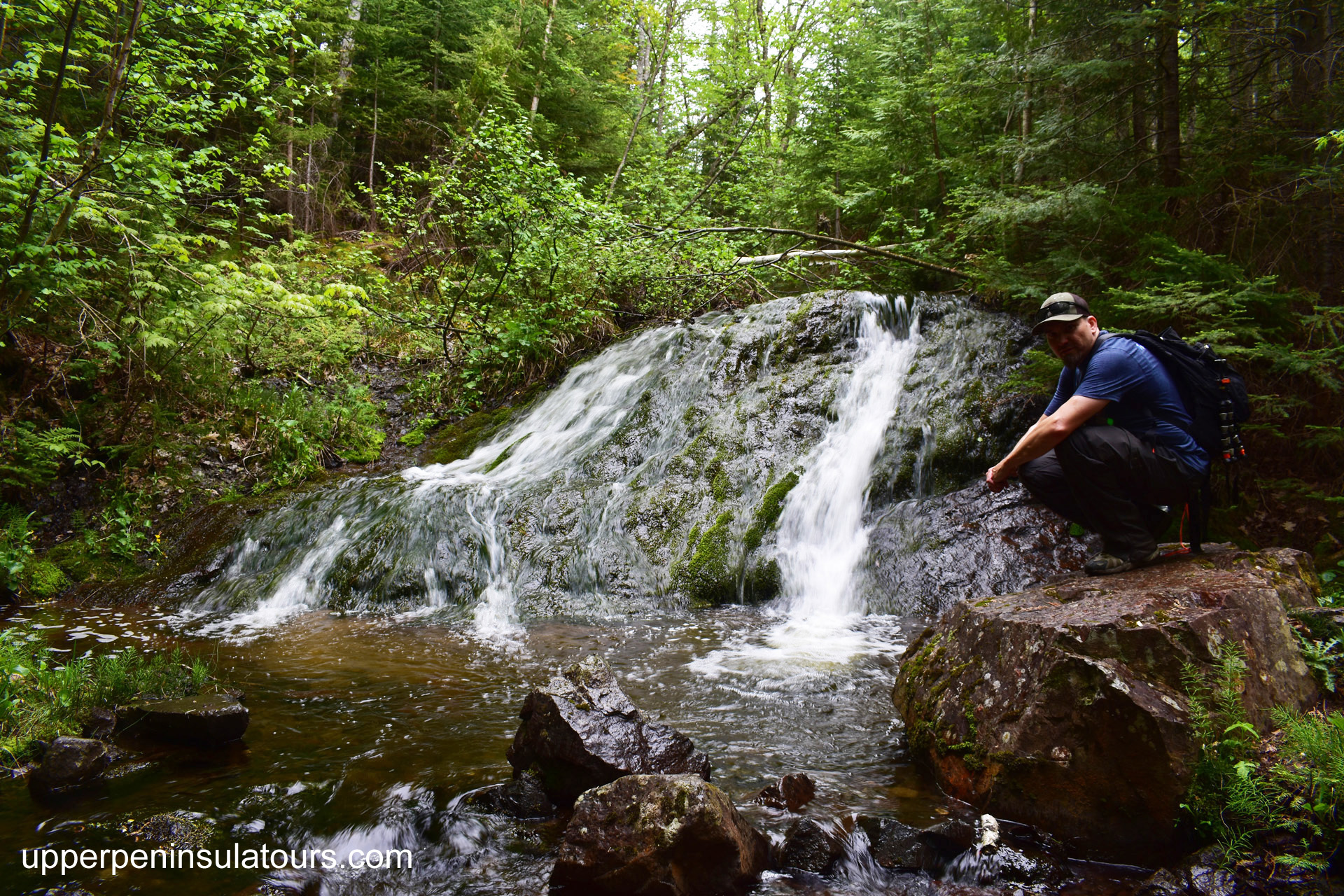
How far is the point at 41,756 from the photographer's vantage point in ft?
10.9

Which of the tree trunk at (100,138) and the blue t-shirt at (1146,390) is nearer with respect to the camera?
the blue t-shirt at (1146,390)

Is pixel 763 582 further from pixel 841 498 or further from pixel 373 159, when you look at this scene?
pixel 373 159

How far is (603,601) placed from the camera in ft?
21.5

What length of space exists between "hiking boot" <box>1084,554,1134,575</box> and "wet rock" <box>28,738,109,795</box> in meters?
5.29

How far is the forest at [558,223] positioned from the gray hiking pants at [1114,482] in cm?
196

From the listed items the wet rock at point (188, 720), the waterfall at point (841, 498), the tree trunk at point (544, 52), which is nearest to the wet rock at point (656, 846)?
the wet rock at point (188, 720)

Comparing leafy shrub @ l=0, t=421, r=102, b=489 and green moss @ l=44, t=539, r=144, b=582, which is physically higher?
leafy shrub @ l=0, t=421, r=102, b=489

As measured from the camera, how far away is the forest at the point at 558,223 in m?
6.05

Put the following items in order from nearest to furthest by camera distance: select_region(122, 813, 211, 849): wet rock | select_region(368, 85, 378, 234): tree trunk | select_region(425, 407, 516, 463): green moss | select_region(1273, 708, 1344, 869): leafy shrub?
select_region(1273, 708, 1344, 869): leafy shrub < select_region(122, 813, 211, 849): wet rock < select_region(425, 407, 516, 463): green moss < select_region(368, 85, 378, 234): tree trunk

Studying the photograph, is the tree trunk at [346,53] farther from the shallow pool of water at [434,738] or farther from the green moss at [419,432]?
the shallow pool of water at [434,738]

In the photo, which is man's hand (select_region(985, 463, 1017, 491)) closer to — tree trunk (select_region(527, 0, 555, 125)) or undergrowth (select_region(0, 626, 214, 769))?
undergrowth (select_region(0, 626, 214, 769))

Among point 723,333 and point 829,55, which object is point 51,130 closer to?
point 723,333

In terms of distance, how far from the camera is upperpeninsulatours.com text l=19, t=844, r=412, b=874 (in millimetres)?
2586

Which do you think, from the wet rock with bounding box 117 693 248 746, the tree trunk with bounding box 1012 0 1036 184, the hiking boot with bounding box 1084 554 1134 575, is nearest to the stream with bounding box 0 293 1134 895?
the wet rock with bounding box 117 693 248 746
